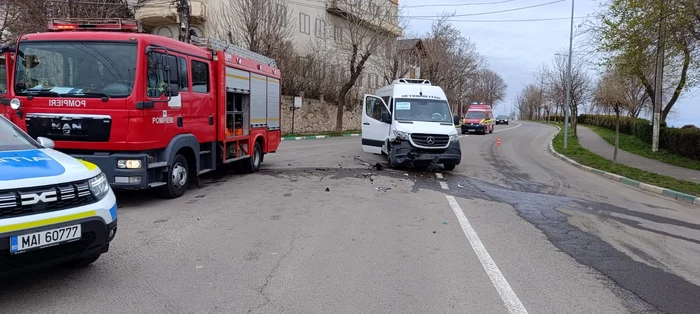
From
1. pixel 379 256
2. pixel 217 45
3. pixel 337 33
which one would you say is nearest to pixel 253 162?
pixel 217 45

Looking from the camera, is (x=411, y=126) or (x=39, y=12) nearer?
(x=411, y=126)

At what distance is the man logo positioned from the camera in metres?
3.80

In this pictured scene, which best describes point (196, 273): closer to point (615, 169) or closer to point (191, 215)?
point (191, 215)

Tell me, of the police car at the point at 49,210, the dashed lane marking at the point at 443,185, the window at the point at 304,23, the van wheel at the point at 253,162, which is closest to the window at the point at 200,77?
the van wheel at the point at 253,162

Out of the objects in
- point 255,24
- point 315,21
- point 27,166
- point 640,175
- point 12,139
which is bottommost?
point 640,175

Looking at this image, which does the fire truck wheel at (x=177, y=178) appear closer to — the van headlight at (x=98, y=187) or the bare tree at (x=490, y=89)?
the van headlight at (x=98, y=187)

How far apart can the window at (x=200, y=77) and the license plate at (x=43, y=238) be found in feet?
17.5

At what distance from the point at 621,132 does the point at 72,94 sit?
1562 inches

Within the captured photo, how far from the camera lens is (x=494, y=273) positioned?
511cm

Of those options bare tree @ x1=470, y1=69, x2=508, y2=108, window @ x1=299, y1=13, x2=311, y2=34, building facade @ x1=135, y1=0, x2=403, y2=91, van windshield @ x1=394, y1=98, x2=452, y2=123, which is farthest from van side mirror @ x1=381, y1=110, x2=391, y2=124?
bare tree @ x1=470, y1=69, x2=508, y2=108

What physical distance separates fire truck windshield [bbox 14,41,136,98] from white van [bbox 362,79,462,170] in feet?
24.3

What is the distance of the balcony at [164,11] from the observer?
30.1 m

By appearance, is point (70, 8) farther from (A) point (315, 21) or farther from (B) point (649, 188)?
(B) point (649, 188)

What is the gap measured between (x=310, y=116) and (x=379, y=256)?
30642mm
